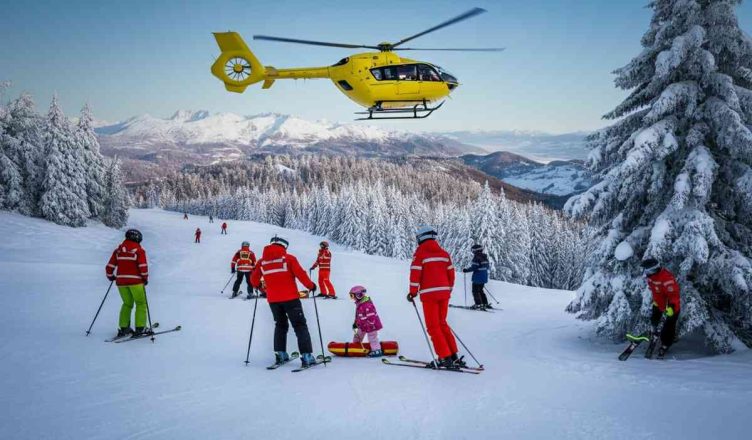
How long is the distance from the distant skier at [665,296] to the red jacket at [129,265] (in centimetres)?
945

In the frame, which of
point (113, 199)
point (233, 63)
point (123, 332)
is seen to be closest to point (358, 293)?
point (123, 332)

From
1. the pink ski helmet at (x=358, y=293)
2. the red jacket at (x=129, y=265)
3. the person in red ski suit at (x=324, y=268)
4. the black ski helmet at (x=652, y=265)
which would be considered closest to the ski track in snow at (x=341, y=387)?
→ the pink ski helmet at (x=358, y=293)

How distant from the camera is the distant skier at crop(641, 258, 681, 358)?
6.95m

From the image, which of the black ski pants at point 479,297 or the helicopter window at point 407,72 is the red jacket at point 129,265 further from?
the helicopter window at point 407,72

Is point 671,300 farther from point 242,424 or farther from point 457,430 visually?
point 242,424

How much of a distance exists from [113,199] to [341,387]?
48.2m

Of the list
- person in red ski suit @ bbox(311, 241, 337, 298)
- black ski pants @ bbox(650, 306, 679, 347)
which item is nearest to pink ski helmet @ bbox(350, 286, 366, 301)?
black ski pants @ bbox(650, 306, 679, 347)

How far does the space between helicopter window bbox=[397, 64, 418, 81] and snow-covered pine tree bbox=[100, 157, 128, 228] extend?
4017cm

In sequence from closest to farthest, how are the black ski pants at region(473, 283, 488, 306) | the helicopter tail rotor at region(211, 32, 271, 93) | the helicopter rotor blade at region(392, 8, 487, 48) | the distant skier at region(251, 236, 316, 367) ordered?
the distant skier at region(251, 236, 316, 367), the helicopter rotor blade at region(392, 8, 487, 48), the black ski pants at region(473, 283, 488, 306), the helicopter tail rotor at region(211, 32, 271, 93)

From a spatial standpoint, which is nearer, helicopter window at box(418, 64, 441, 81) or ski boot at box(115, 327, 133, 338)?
ski boot at box(115, 327, 133, 338)

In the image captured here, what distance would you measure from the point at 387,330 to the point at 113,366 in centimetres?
577

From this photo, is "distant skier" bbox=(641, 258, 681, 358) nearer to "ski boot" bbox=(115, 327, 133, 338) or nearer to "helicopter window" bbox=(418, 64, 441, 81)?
"ski boot" bbox=(115, 327, 133, 338)

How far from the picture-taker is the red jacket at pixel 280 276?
673 centimetres

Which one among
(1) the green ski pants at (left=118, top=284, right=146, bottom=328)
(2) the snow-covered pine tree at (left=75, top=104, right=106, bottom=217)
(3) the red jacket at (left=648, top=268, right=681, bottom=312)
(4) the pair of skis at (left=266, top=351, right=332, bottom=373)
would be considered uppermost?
(2) the snow-covered pine tree at (left=75, top=104, right=106, bottom=217)
